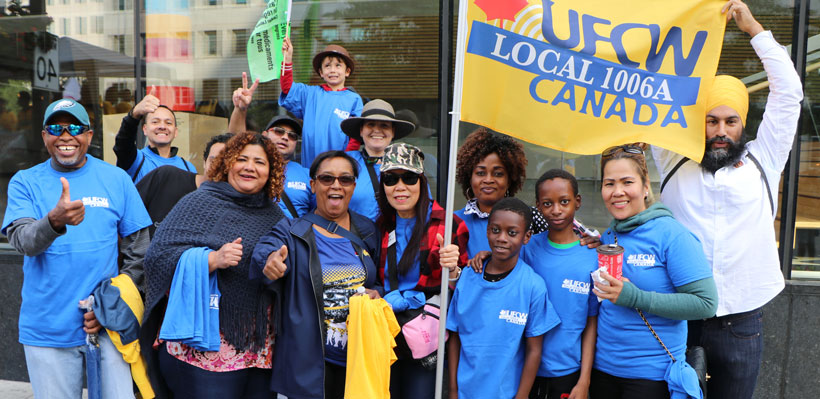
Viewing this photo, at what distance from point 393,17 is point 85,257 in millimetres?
3753

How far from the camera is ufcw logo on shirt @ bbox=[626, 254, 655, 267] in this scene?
9.83ft

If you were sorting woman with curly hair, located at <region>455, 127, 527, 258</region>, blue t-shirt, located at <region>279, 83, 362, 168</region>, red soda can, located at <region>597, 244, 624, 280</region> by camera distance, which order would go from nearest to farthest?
1. red soda can, located at <region>597, 244, 624, 280</region>
2. woman with curly hair, located at <region>455, 127, 527, 258</region>
3. blue t-shirt, located at <region>279, 83, 362, 168</region>

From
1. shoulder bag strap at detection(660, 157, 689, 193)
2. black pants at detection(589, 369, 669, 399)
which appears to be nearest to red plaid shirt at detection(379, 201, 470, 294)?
black pants at detection(589, 369, 669, 399)

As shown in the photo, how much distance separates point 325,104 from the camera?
15.4ft

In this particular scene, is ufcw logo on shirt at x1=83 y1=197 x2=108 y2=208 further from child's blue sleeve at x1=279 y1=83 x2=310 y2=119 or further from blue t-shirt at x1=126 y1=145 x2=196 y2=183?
child's blue sleeve at x1=279 y1=83 x2=310 y2=119

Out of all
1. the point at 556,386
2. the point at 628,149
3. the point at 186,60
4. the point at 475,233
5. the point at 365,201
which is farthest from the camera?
the point at 186,60

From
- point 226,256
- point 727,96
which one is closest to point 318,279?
point 226,256

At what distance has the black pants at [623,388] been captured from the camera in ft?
9.74

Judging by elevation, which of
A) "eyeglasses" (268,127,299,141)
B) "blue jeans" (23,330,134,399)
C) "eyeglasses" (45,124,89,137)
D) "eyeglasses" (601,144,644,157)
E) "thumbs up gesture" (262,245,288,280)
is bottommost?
"blue jeans" (23,330,134,399)

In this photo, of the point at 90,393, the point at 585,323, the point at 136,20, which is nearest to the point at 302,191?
the point at 90,393

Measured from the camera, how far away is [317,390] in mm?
2994

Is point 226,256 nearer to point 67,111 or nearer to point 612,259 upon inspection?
point 67,111

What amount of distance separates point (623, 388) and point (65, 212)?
9.59 feet

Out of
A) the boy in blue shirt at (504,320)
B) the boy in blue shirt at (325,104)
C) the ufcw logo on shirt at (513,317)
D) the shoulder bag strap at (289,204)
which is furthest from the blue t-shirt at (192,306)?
the boy in blue shirt at (325,104)
